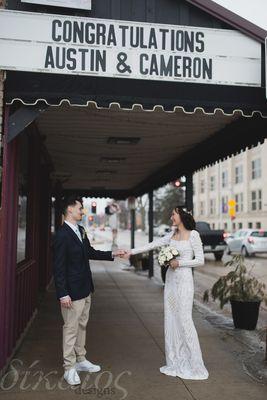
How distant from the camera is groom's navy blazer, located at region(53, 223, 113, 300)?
4859 millimetres

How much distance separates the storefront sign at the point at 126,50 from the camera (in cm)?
524

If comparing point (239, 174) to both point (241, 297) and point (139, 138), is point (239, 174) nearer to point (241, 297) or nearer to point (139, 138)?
point (139, 138)

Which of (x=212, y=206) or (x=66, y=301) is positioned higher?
(x=212, y=206)

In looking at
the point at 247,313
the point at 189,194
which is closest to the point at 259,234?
the point at 189,194

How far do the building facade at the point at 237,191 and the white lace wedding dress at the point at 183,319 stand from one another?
133 ft

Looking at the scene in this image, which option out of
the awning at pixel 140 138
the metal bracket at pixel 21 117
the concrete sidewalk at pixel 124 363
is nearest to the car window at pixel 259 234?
the awning at pixel 140 138

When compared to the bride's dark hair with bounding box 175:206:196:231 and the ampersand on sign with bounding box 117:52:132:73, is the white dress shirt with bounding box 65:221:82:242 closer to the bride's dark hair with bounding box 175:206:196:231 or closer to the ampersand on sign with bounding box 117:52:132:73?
the bride's dark hair with bounding box 175:206:196:231

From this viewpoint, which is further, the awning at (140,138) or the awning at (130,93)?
the awning at (140,138)

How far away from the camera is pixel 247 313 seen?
773 centimetres

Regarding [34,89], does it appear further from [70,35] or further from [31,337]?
[31,337]

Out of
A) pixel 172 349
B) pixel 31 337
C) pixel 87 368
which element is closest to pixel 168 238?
pixel 172 349

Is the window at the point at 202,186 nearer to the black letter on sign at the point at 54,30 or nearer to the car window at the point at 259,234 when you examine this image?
the car window at the point at 259,234

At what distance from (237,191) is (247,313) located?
163ft

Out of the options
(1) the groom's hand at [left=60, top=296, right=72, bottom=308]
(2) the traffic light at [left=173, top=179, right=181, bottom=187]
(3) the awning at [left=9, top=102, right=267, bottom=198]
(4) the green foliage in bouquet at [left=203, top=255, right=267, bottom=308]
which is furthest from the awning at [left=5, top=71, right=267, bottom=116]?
(2) the traffic light at [left=173, top=179, right=181, bottom=187]
